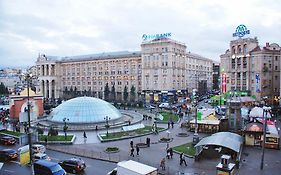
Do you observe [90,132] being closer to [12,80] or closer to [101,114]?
[101,114]

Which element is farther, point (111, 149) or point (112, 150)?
point (111, 149)

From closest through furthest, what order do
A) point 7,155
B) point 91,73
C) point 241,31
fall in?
1. point 7,155
2. point 241,31
3. point 91,73

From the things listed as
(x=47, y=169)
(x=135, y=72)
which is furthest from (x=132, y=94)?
(x=47, y=169)

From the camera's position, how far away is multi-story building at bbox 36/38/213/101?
88125mm

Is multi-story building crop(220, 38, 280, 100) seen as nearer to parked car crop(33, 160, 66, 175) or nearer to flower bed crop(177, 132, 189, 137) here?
flower bed crop(177, 132, 189, 137)

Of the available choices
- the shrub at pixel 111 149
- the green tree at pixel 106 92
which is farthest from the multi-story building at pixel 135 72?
the shrub at pixel 111 149

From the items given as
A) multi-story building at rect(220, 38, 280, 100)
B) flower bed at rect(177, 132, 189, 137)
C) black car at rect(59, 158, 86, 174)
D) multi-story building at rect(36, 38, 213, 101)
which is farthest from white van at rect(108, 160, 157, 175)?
multi-story building at rect(36, 38, 213, 101)

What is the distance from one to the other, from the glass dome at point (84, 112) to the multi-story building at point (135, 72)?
122 feet

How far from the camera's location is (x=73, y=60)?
380 feet

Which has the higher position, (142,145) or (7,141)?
(7,141)

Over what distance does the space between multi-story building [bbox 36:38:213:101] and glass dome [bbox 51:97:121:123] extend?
37.2 metres

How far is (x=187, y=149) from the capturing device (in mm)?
31422

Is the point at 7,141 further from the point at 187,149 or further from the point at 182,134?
the point at 182,134

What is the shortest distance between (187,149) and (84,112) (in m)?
23.4
